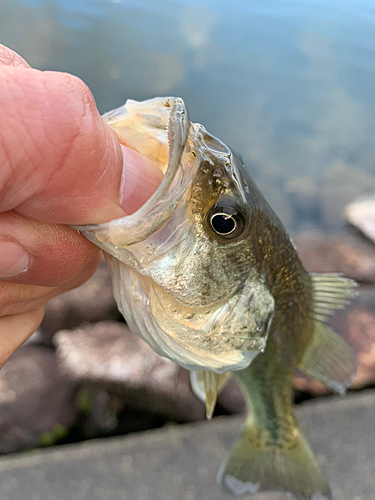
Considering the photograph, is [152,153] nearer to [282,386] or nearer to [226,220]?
[226,220]

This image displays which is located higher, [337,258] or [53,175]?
[53,175]

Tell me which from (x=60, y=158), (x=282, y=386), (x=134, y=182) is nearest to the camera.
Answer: (x=60, y=158)

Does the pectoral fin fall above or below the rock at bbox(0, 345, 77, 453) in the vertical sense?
above

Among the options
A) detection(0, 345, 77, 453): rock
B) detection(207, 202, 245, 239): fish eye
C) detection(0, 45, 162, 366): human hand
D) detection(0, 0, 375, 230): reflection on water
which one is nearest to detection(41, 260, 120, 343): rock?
detection(0, 345, 77, 453): rock

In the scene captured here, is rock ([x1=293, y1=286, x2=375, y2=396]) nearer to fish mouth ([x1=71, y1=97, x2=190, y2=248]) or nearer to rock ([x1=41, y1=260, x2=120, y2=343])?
rock ([x1=41, y1=260, x2=120, y2=343])

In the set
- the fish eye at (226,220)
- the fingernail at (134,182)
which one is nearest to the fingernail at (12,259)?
the fingernail at (134,182)

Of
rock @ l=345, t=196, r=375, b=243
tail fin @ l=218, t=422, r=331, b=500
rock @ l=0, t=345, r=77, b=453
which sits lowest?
rock @ l=0, t=345, r=77, b=453

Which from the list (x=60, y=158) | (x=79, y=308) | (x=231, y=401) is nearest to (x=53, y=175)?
(x=60, y=158)

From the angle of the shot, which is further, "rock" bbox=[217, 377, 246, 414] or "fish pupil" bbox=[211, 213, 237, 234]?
"rock" bbox=[217, 377, 246, 414]
